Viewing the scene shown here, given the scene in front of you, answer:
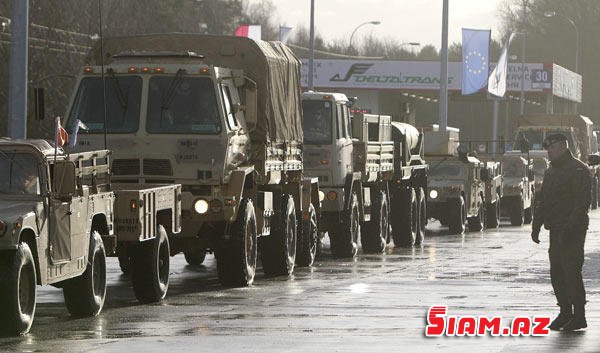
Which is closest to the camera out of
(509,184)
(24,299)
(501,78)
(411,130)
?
(24,299)

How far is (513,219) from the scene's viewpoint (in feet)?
154

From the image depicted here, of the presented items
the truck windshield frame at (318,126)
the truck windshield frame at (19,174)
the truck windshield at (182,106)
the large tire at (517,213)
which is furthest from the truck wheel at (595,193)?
the truck windshield frame at (19,174)

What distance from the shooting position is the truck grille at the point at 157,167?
870 inches

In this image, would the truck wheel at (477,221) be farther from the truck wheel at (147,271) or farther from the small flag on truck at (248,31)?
the truck wheel at (147,271)

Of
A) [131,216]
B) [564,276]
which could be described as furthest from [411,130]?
[564,276]

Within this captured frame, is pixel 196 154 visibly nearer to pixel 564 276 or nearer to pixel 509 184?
pixel 564 276

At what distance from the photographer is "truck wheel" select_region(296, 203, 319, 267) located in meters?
26.7

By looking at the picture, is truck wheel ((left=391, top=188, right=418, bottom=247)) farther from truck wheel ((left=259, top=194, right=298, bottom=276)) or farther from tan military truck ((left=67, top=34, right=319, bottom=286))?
tan military truck ((left=67, top=34, right=319, bottom=286))

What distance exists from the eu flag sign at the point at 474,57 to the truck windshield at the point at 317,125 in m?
36.9

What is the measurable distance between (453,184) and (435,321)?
931 inches

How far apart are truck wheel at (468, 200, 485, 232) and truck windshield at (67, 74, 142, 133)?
835 inches

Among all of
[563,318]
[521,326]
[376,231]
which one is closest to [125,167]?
[521,326]

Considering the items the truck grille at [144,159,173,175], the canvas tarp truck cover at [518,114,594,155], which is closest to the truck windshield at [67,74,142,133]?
the truck grille at [144,159,173,175]

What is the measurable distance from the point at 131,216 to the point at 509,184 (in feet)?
93.3
